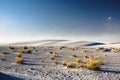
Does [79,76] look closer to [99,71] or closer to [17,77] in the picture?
[99,71]

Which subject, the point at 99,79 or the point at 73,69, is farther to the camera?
the point at 73,69

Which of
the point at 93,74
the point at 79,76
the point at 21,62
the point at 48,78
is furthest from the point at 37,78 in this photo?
the point at 21,62

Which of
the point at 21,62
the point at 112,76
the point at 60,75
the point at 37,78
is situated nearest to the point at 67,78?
the point at 60,75

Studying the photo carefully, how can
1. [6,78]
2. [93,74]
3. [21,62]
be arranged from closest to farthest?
[6,78]
[93,74]
[21,62]

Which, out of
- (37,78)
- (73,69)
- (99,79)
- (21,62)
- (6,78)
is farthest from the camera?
(21,62)

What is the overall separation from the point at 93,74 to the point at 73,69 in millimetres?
2139

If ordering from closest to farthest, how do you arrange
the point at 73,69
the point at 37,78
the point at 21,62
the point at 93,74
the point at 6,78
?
the point at 6,78 < the point at 37,78 < the point at 93,74 < the point at 73,69 < the point at 21,62

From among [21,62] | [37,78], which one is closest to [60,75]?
[37,78]

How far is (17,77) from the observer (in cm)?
1667

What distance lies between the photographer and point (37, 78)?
17.3 metres

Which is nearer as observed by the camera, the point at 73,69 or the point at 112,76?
the point at 112,76

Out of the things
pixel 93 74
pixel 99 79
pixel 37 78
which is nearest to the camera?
pixel 37 78

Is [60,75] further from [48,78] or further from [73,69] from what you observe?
[73,69]

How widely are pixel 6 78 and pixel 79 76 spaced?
5510 mm
